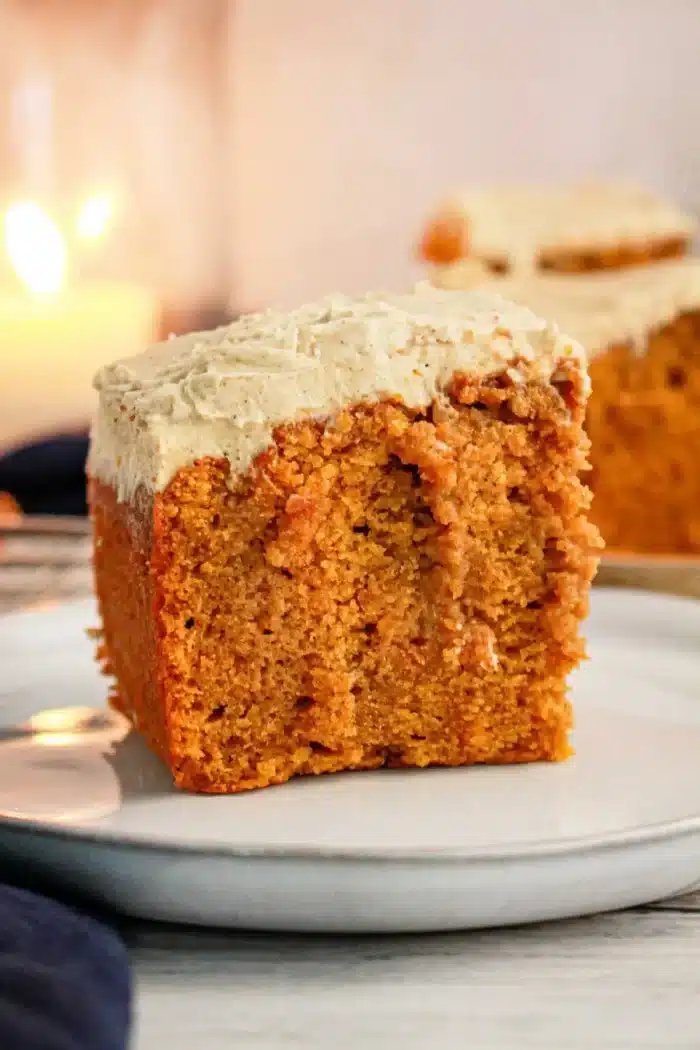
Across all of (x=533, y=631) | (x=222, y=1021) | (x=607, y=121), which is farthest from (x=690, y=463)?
(x=607, y=121)

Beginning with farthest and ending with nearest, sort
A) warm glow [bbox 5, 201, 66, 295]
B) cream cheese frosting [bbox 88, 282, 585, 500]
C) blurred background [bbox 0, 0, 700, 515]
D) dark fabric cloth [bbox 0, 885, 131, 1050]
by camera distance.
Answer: blurred background [bbox 0, 0, 700, 515]
warm glow [bbox 5, 201, 66, 295]
cream cheese frosting [bbox 88, 282, 585, 500]
dark fabric cloth [bbox 0, 885, 131, 1050]

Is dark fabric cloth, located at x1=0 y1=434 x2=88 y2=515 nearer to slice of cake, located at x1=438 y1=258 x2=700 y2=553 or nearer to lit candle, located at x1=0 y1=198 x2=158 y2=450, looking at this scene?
lit candle, located at x1=0 y1=198 x2=158 y2=450

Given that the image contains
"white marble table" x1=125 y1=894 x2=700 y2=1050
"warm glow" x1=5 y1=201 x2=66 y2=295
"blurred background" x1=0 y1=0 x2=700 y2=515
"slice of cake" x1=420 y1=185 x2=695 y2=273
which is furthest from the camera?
"blurred background" x1=0 y1=0 x2=700 y2=515

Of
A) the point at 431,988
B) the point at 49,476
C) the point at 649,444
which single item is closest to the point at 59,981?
the point at 431,988

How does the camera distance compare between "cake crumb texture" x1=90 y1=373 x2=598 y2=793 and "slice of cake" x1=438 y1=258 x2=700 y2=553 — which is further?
"slice of cake" x1=438 y1=258 x2=700 y2=553

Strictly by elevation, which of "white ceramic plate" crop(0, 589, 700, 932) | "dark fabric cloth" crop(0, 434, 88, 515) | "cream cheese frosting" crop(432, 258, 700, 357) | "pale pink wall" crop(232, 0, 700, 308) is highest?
"pale pink wall" crop(232, 0, 700, 308)

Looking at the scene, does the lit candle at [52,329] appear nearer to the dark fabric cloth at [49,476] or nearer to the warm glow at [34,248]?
the warm glow at [34,248]

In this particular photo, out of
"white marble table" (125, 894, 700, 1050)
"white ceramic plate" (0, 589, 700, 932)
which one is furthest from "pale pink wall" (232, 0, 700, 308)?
"white marble table" (125, 894, 700, 1050)

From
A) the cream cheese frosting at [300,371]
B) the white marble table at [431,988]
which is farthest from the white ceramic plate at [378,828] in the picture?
the cream cheese frosting at [300,371]

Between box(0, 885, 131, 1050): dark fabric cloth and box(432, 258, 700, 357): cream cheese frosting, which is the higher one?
box(432, 258, 700, 357): cream cheese frosting
